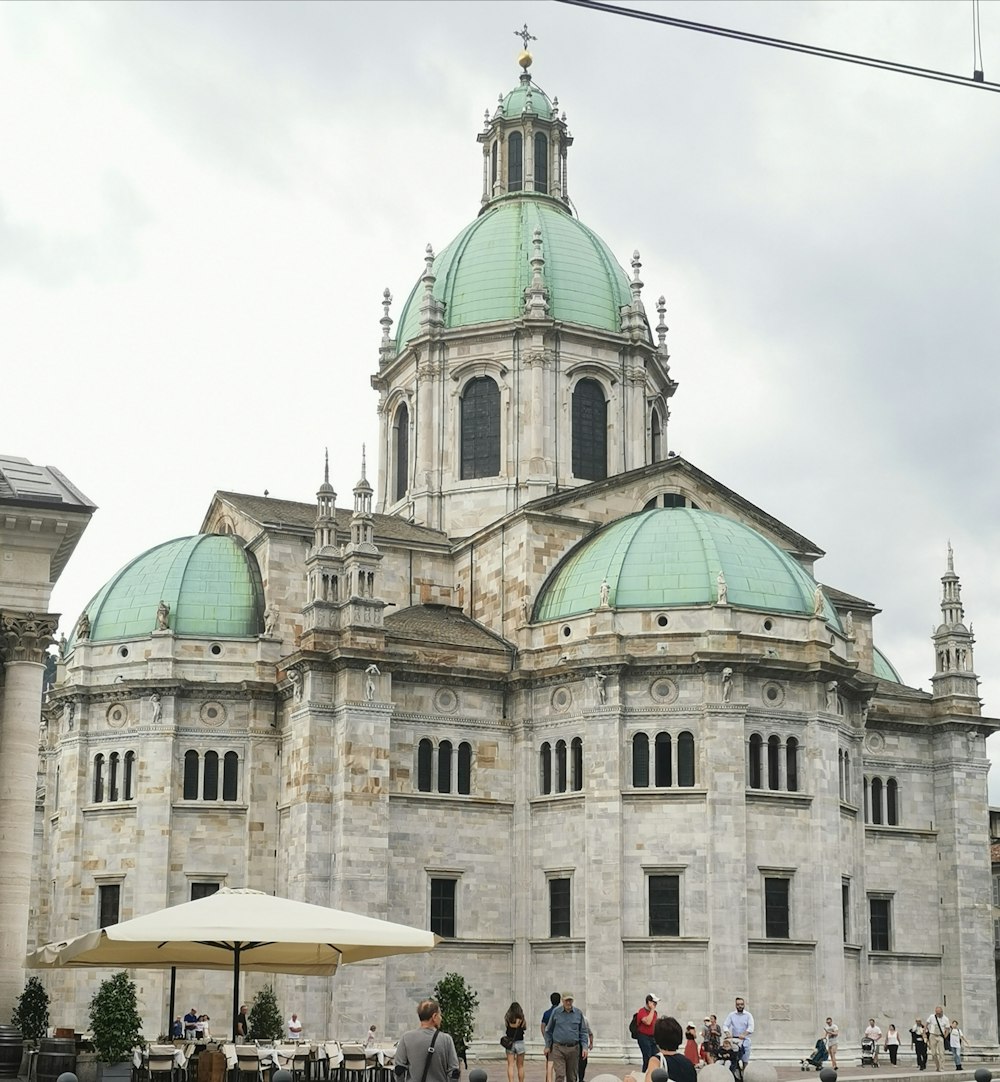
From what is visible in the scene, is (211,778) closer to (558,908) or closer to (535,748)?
(535,748)

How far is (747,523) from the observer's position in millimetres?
62500

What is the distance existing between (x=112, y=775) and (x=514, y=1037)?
2678cm

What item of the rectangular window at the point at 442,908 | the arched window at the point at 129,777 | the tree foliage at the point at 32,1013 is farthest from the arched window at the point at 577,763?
the tree foliage at the point at 32,1013

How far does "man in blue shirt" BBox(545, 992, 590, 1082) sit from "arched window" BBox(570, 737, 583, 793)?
2269 cm

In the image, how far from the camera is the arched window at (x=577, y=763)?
52.4m

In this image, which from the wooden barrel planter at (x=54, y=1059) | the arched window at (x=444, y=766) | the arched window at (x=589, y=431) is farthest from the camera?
the arched window at (x=589, y=431)

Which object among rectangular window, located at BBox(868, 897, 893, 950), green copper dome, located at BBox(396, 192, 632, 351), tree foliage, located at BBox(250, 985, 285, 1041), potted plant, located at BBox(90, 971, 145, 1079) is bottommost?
tree foliage, located at BBox(250, 985, 285, 1041)

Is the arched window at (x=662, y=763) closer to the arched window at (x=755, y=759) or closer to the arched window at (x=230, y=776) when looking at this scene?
the arched window at (x=755, y=759)

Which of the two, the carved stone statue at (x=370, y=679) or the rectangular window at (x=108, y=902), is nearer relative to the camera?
the carved stone statue at (x=370, y=679)

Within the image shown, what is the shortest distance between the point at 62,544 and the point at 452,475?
28.7 meters

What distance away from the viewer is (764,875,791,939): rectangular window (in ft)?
165

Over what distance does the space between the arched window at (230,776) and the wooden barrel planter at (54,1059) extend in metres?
21.9

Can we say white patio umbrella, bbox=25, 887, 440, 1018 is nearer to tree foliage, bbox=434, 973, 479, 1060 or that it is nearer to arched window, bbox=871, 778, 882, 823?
tree foliage, bbox=434, 973, 479, 1060

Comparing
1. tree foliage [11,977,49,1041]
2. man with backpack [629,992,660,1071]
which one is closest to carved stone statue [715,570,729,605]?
man with backpack [629,992,660,1071]
